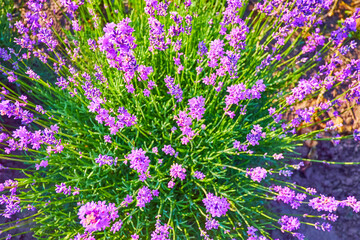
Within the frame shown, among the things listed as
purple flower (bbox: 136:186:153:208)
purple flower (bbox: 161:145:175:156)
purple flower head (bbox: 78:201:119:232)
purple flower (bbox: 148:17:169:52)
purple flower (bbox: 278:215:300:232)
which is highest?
purple flower (bbox: 148:17:169:52)

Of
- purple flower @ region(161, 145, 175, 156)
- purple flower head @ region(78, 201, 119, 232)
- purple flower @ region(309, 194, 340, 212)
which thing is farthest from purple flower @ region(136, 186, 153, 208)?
purple flower @ region(309, 194, 340, 212)

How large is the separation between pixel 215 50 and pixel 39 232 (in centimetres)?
253

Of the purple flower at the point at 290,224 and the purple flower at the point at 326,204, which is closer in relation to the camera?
the purple flower at the point at 326,204

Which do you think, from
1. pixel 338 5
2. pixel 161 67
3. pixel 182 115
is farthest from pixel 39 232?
pixel 338 5

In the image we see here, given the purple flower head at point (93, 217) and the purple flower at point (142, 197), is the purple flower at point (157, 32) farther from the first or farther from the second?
the purple flower head at point (93, 217)

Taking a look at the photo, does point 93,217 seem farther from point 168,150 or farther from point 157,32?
point 157,32

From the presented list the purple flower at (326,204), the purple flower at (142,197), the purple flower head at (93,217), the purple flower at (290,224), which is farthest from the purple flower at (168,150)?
the purple flower at (326,204)

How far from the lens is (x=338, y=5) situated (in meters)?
4.91

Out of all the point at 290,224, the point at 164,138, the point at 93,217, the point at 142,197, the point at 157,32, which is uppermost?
the point at 157,32

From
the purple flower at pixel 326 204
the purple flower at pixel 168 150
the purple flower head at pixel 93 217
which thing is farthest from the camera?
the purple flower at pixel 168 150

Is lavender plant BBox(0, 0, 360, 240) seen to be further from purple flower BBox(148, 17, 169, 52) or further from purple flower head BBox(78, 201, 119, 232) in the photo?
purple flower head BBox(78, 201, 119, 232)

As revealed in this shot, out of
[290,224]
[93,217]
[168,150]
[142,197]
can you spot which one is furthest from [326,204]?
[93,217]

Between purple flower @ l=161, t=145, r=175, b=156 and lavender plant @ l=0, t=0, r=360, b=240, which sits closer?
lavender plant @ l=0, t=0, r=360, b=240

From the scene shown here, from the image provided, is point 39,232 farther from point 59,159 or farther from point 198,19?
point 198,19
